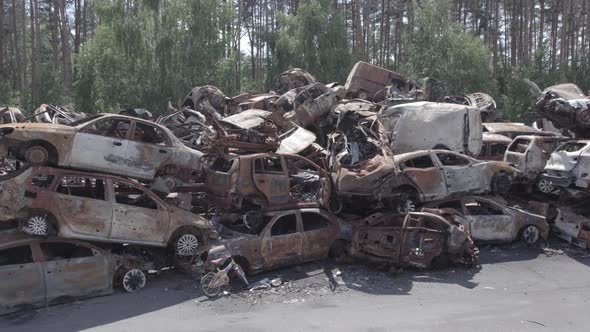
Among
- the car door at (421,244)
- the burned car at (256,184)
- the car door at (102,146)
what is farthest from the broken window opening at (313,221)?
the car door at (102,146)

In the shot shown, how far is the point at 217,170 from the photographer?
11.5 meters

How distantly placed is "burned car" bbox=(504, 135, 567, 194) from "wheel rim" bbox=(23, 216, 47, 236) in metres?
11.2

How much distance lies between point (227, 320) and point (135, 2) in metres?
26.0

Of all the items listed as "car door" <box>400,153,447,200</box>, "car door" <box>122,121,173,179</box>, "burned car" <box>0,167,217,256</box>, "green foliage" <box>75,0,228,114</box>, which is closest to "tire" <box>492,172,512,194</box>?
"car door" <box>400,153,447,200</box>

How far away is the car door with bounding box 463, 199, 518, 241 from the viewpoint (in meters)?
12.0

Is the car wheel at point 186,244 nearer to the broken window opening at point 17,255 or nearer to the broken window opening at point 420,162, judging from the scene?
the broken window opening at point 17,255

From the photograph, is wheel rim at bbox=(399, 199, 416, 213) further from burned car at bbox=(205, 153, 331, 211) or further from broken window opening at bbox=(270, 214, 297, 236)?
broken window opening at bbox=(270, 214, 297, 236)

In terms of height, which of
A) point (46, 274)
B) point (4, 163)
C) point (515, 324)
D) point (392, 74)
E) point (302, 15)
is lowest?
point (515, 324)

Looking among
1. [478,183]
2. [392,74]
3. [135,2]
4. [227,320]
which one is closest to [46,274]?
[227,320]

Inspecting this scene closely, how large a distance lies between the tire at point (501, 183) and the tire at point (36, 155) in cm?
1000

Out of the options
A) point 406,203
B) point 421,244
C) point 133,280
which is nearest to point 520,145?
point 406,203

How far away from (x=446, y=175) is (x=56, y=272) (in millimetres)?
8383

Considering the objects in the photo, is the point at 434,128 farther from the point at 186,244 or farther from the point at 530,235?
the point at 186,244

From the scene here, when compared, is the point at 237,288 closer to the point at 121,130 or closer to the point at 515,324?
the point at 121,130
